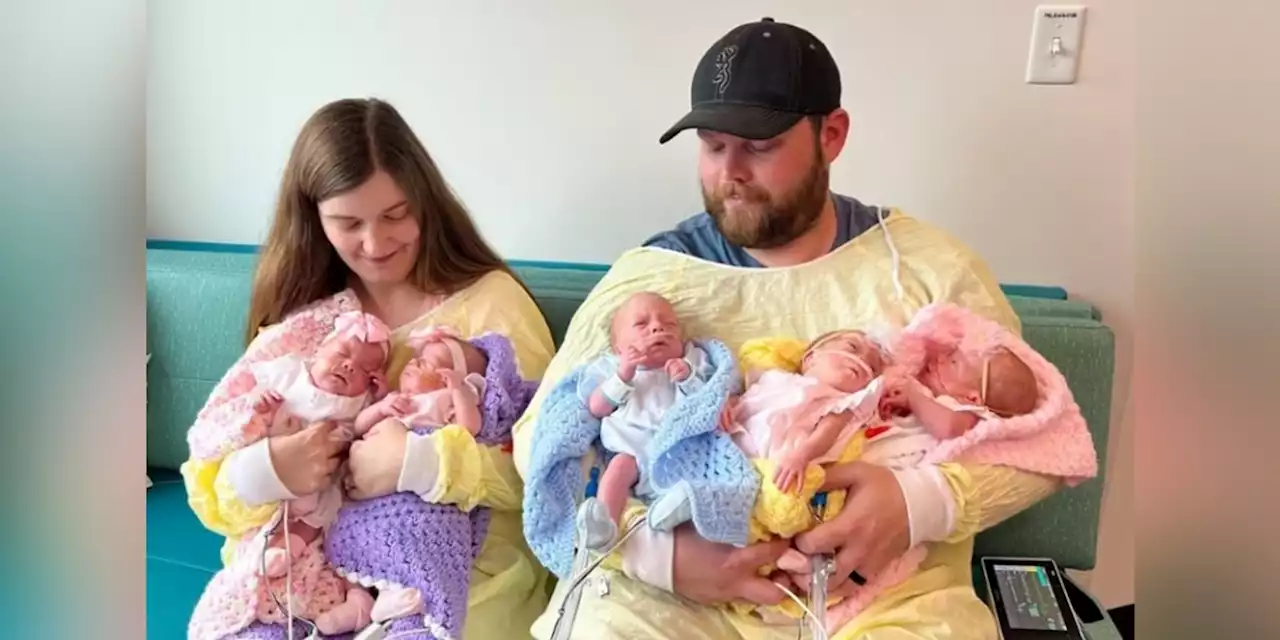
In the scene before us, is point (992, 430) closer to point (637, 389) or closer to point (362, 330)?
point (637, 389)

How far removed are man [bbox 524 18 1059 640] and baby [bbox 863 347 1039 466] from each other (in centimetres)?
5

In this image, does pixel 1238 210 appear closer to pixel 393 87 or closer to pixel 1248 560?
pixel 1248 560

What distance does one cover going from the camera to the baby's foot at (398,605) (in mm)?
1385

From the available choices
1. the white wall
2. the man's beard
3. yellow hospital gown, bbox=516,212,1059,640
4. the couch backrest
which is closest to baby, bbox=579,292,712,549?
yellow hospital gown, bbox=516,212,1059,640

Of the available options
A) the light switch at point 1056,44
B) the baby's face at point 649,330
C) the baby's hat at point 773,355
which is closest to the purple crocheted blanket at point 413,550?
the baby's face at point 649,330

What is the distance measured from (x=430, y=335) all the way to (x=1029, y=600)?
96 centimetres

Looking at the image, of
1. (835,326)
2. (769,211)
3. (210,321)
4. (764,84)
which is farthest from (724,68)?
(210,321)

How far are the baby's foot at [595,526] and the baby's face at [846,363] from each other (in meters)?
0.34

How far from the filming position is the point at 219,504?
145 cm

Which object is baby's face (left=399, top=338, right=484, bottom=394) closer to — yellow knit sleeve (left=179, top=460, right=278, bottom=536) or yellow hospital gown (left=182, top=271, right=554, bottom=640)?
yellow hospital gown (left=182, top=271, right=554, bottom=640)

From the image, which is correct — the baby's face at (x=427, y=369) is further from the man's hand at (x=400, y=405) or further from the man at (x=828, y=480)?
the man at (x=828, y=480)

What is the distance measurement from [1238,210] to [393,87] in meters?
1.93

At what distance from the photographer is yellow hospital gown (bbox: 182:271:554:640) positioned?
1450mm

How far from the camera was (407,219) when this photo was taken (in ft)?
5.53
